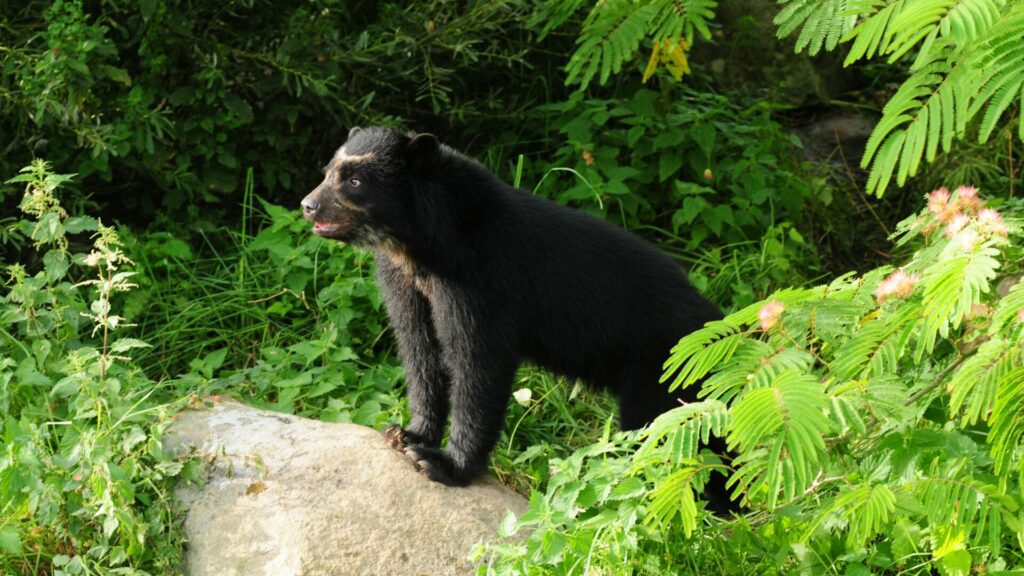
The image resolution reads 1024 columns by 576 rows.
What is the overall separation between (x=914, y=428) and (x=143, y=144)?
15.0 ft

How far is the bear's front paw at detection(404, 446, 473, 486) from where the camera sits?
5.04 metres

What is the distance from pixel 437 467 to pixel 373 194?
116cm

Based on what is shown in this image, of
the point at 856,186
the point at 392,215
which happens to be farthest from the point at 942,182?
the point at 392,215

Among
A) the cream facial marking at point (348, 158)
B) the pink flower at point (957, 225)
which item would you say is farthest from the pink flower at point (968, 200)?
the cream facial marking at point (348, 158)

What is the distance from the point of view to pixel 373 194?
5.15 metres

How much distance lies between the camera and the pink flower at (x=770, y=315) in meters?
3.71

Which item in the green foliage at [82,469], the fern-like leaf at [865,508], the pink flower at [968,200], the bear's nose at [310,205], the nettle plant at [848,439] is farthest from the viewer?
the bear's nose at [310,205]

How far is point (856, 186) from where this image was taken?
8.75m

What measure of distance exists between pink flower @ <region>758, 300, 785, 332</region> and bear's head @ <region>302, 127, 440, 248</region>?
6.20 feet

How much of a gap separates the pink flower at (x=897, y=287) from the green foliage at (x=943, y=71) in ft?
1.23

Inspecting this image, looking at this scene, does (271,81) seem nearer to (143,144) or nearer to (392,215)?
(143,144)

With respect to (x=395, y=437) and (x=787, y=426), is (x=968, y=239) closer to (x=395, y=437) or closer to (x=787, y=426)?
(x=787, y=426)

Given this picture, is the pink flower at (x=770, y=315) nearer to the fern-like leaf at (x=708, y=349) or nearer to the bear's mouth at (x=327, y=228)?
the fern-like leaf at (x=708, y=349)

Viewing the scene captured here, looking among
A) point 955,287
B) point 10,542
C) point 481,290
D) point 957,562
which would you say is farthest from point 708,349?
point 10,542
